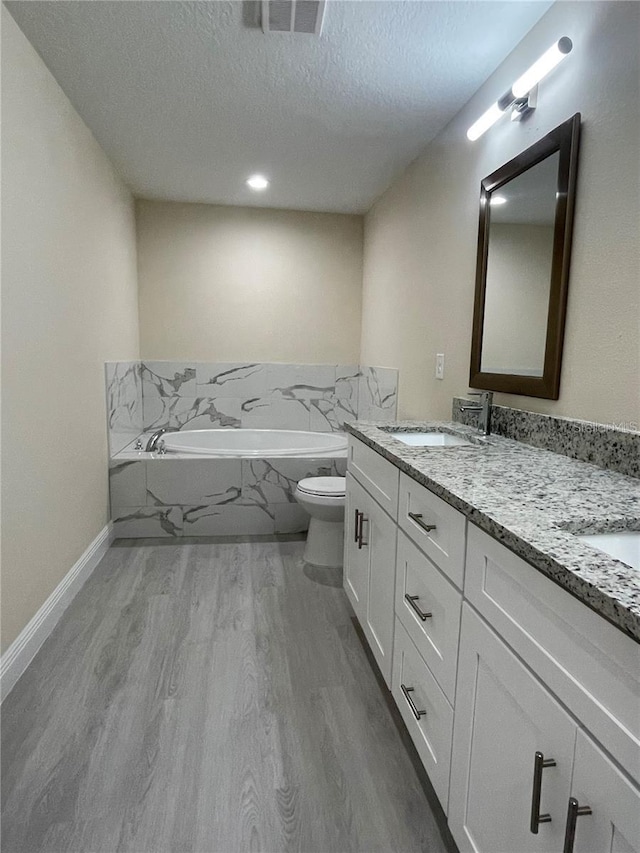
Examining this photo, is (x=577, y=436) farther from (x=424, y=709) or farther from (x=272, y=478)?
(x=272, y=478)

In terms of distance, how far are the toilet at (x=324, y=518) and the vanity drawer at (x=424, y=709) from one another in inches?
44.1

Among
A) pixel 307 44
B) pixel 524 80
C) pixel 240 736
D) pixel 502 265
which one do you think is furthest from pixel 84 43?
pixel 240 736

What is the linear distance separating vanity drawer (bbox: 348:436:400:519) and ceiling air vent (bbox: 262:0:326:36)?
1481 millimetres

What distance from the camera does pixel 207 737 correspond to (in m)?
1.45

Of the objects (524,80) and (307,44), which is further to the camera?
(307,44)

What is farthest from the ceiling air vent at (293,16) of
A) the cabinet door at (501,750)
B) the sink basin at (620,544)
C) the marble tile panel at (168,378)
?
the marble tile panel at (168,378)

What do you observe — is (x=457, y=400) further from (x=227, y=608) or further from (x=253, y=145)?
(x=253, y=145)

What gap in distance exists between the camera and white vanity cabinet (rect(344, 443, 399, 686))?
1.51 metres

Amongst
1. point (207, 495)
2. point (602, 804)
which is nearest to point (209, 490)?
point (207, 495)

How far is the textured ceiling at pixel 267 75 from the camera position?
164cm

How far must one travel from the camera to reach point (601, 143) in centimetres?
136

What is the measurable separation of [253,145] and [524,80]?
155 cm

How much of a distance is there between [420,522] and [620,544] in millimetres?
466

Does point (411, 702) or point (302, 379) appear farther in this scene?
point (302, 379)
